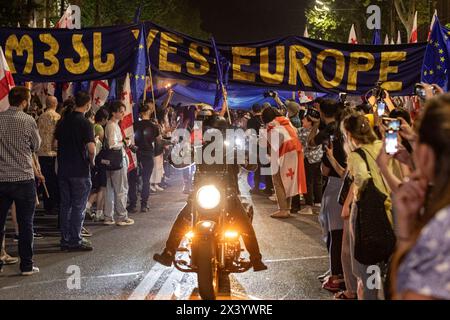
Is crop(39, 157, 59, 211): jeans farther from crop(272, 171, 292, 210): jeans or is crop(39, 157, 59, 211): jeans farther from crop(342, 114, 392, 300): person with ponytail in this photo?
crop(342, 114, 392, 300): person with ponytail

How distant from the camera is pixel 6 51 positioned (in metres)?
9.16

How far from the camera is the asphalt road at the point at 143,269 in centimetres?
649

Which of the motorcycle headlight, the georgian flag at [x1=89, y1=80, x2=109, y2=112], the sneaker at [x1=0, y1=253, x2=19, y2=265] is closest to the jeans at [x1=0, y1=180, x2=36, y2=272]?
the sneaker at [x1=0, y1=253, x2=19, y2=265]

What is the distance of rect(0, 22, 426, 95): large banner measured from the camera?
908 cm

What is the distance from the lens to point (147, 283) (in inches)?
269

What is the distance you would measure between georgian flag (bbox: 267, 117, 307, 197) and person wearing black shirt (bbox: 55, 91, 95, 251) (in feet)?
14.0

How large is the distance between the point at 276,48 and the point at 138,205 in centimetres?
555

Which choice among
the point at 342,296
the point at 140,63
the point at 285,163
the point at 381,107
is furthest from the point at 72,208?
the point at 285,163
